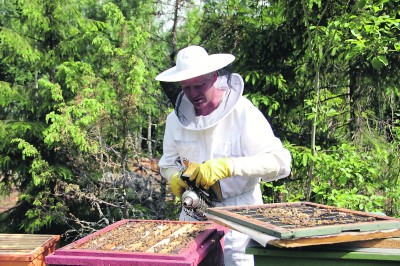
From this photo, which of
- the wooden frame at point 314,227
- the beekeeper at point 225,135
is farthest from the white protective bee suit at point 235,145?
the wooden frame at point 314,227

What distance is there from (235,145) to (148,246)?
0.84m

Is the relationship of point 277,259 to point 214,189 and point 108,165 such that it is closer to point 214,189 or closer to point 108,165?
point 214,189

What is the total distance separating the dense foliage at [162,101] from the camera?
402 cm

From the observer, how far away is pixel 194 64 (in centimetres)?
226

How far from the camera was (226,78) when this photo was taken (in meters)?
2.40

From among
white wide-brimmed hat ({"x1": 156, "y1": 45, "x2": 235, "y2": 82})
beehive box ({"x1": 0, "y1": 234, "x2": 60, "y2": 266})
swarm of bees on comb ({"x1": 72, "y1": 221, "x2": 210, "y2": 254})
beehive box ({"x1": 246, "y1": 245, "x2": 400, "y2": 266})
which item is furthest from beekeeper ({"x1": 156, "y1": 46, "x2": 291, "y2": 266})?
beehive box ({"x1": 0, "y1": 234, "x2": 60, "y2": 266})

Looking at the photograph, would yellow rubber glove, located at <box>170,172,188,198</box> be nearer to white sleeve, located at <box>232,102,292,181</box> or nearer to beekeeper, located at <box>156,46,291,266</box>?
beekeeper, located at <box>156,46,291,266</box>

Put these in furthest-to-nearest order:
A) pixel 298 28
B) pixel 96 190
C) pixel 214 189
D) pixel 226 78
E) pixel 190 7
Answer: pixel 190 7 → pixel 96 190 → pixel 298 28 → pixel 226 78 → pixel 214 189

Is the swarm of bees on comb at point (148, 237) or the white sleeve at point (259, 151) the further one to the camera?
the white sleeve at point (259, 151)

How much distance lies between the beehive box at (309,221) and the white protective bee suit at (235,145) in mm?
297

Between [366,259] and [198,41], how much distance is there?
14.4 feet

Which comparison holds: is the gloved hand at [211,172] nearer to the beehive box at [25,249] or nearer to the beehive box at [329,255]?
the beehive box at [329,255]

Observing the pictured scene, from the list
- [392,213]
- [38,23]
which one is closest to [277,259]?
[392,213]

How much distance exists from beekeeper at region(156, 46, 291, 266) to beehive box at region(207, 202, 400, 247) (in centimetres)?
31
